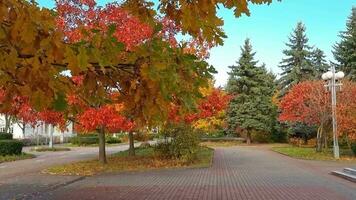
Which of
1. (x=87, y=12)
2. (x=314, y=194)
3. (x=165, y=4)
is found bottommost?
(x=314, y=194)

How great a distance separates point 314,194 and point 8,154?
24.3 metres

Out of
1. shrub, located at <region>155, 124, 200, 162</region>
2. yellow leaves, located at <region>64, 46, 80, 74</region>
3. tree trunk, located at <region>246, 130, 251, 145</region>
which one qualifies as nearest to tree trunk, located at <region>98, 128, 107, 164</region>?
shrub, located at <region>155, 124, 200, 162</region>

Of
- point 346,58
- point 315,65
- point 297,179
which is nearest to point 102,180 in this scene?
point 297,179

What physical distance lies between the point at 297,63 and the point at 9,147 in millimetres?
32439

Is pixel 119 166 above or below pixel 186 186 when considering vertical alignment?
above

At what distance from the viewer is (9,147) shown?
111ft

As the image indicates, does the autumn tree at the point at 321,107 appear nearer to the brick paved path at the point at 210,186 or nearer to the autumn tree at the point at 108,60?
the brick paved path at the point at 210,186

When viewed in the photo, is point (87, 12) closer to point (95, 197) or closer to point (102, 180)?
point (102, 180)

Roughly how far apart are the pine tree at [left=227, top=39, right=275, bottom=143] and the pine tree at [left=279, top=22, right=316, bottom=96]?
2712mm

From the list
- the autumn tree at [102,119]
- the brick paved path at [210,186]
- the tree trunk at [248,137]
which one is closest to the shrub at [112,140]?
the tree trunk at [248,137]

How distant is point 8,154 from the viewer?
33.6 meters

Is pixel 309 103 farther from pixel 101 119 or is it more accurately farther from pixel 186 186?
pixel 186 186

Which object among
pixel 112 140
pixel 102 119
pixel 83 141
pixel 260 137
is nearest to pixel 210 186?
pixel 102 119

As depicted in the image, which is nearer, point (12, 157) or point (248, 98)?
point (12, 157)
